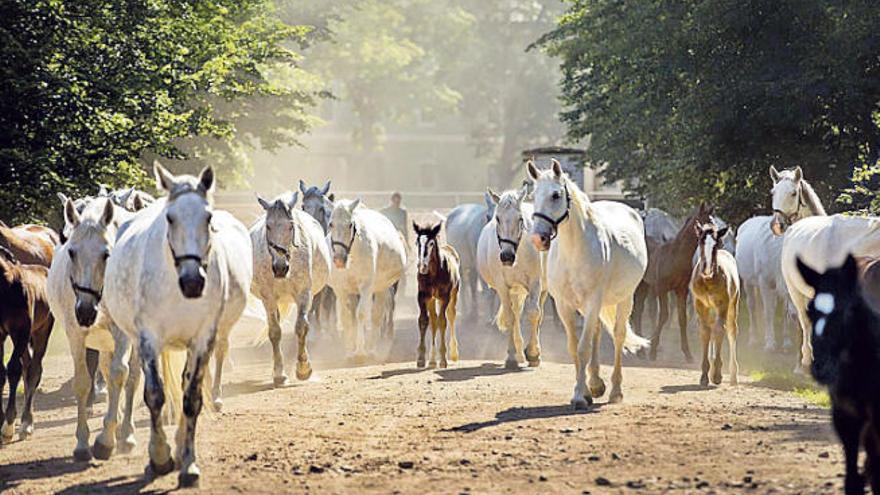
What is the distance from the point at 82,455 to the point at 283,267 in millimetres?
5688

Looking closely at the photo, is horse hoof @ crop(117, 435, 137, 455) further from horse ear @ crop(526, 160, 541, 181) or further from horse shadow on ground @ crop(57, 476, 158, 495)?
horse ear @ crop(526, 160, 541, 181)

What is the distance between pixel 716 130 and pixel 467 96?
63995mm

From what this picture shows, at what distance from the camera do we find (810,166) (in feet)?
89.9

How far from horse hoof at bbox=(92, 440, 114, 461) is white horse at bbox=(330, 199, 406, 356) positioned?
332 inches

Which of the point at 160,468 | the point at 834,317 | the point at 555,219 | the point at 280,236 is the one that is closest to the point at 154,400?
the point at 160,468

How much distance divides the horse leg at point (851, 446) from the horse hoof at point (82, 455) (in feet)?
21.8

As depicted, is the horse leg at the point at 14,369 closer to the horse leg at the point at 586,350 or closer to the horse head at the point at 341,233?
the horse leg at the point at 586,350

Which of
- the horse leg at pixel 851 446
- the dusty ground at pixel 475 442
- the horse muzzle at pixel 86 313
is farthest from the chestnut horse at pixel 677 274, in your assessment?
the horse leg at pixel 851 446

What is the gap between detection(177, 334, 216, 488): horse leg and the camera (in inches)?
415

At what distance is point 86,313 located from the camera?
11.7 meters

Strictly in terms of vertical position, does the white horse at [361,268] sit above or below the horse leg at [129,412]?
above

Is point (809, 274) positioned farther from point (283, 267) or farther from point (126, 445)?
point (283, 267)

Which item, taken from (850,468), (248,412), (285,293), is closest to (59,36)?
(285,293)

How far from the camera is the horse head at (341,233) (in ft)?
67.5
